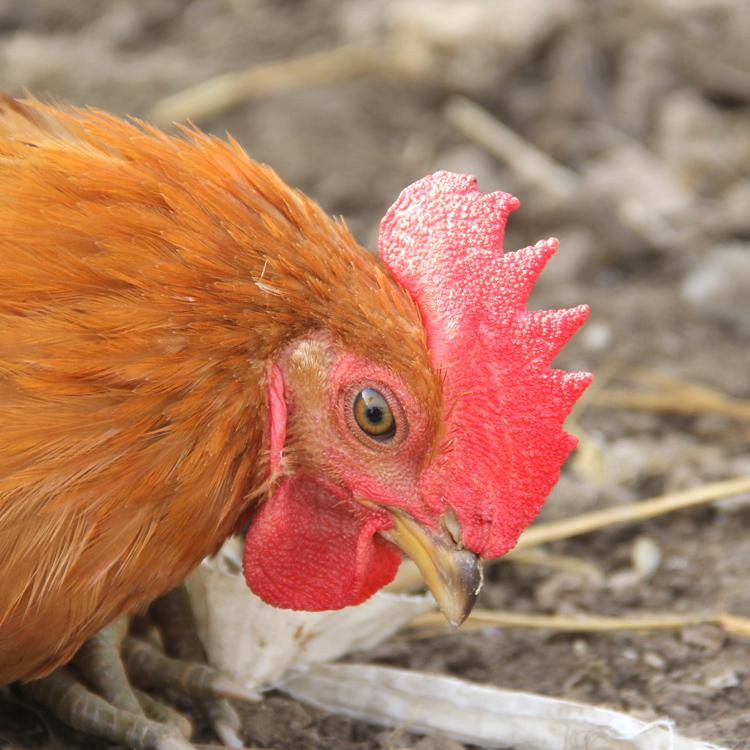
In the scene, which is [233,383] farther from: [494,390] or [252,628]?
[252,628]

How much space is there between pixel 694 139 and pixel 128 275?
12.9ft

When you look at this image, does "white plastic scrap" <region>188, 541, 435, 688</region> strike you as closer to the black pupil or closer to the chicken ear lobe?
the chicken ear lobe

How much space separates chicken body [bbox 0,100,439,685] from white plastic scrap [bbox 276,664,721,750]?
25.3 inches

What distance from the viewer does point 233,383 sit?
1857mm

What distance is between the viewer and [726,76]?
5.31 metres

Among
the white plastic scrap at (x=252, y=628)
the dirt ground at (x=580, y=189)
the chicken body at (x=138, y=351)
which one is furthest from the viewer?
the dirt ground at (x=580, y=189)

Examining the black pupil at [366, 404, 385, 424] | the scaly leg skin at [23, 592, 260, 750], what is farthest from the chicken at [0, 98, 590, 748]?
the scaly leg skin at [23, 592, 260, 750]

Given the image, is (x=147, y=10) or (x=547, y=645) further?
(x=147, y=10)

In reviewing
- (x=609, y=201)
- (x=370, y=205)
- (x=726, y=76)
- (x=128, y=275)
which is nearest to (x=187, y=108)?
(x=370, y=205)

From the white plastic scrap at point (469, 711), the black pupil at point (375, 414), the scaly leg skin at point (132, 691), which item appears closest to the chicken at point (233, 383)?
the black pupil at point (375, 414)

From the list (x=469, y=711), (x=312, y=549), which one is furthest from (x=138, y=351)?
(x=469, y=711)

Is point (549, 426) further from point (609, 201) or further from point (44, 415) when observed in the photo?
point (609, 201)

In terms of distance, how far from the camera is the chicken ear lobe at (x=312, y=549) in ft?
6.56

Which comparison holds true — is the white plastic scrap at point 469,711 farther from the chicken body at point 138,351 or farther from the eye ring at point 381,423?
the eye ring at point 381,423
